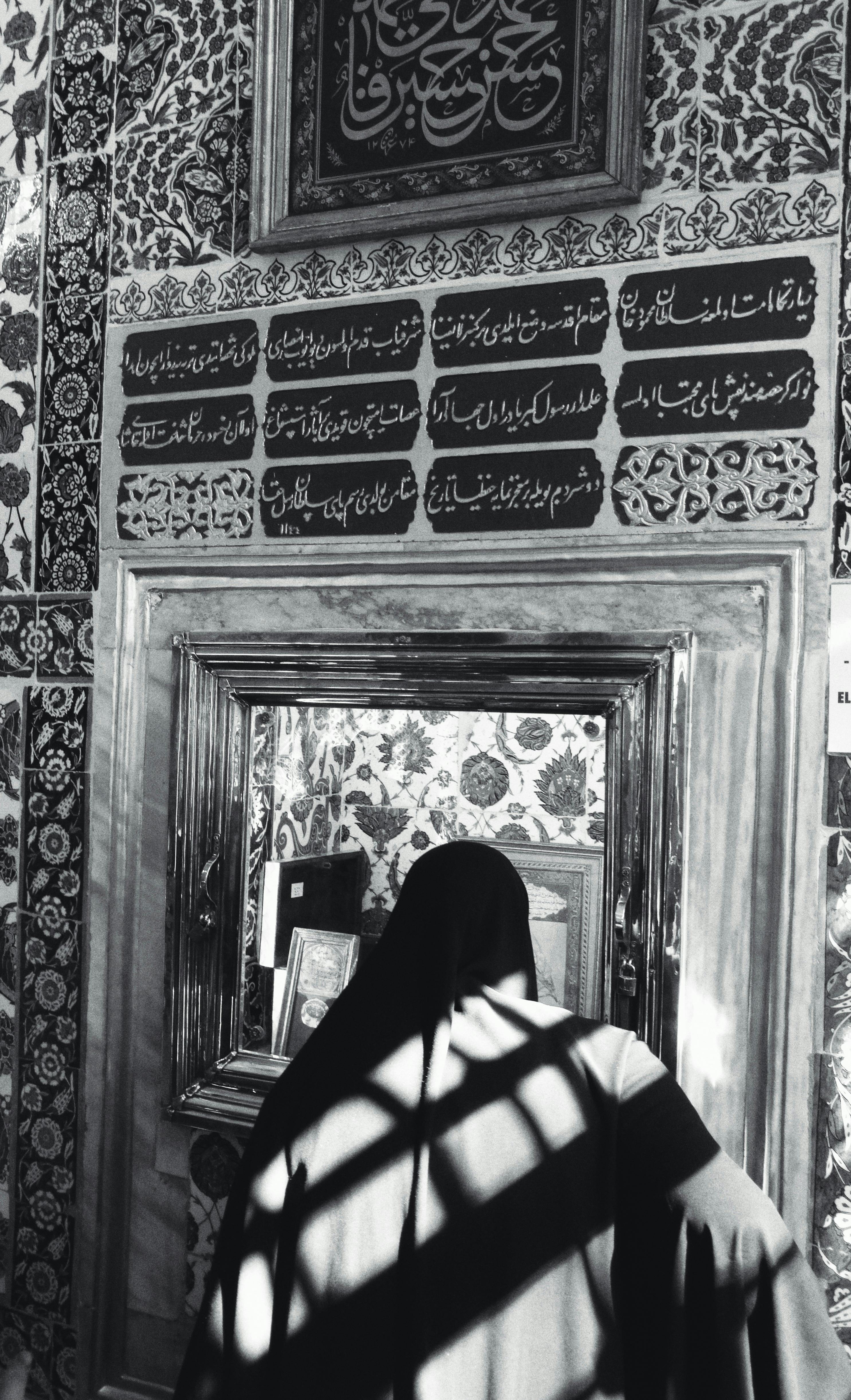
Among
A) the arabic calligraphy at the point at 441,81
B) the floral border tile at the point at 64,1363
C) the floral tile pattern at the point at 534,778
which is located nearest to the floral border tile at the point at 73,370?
the arabic calligraphy at the point at 441,81

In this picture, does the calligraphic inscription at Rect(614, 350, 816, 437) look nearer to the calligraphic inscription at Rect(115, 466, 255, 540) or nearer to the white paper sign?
the white paper sign

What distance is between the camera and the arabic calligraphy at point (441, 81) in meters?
1.79

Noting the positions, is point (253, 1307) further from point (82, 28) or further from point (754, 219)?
point (82, 28)

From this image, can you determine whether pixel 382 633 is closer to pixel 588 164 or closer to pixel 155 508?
pixel 155 508

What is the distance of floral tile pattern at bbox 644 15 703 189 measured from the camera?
1.71 meters

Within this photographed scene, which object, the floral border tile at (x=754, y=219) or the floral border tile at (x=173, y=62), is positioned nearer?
the floral border tile at (x=754, y=219)

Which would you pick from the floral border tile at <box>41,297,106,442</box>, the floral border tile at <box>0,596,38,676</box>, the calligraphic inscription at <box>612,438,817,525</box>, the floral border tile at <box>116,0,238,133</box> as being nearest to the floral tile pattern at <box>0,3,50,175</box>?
the floral border tile at <box>116,0,238,133</box>

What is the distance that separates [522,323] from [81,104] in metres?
1.06

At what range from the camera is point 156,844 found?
6.93 ft

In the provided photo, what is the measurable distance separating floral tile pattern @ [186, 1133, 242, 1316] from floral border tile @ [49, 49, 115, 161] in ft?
6.26

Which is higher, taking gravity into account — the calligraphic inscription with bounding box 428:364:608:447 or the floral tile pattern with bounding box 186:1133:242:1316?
the calligraphic inscription with bounding box 428:364:608:447

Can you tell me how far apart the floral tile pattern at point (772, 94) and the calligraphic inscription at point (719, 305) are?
0.14 metres

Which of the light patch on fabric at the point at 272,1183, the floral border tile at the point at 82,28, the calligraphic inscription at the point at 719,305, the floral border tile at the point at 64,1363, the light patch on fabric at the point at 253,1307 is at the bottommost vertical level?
the floral border tile at the point at 64,1363

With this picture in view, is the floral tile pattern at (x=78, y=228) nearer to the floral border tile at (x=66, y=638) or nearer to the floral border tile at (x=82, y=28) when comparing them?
the floral border tile at (x=82, y=28)
